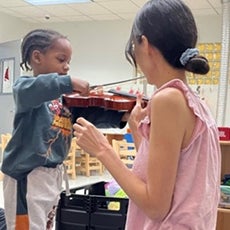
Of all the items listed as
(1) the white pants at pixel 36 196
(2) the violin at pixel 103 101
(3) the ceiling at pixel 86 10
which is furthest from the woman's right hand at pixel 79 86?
(3) the ceiling at pixel 86 10

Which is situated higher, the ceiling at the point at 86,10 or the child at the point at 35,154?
the ceiling at the point at 86,10

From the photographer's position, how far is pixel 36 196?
5.00 feet

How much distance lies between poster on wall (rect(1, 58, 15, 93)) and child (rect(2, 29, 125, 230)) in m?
4.65

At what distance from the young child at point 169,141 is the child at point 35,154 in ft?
1.88

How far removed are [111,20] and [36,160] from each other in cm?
586

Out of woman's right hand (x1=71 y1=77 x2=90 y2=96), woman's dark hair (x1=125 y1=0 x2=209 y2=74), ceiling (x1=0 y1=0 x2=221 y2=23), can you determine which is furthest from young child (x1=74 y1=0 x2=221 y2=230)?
ceiling (x1=0 y1=0 x2=221 y2=23)

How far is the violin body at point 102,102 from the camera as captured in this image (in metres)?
1.76

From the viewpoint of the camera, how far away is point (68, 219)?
218 centimetres

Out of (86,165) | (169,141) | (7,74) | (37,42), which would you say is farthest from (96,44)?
(169,141)

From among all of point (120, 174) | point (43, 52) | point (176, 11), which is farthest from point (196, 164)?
point (43, 52)

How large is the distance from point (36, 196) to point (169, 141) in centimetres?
85

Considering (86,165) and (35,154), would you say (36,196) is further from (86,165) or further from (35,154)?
(86,165)

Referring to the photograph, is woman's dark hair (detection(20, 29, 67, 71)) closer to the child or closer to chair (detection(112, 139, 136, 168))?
the child

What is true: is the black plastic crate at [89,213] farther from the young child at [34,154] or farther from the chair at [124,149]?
the chair at [124,149]
